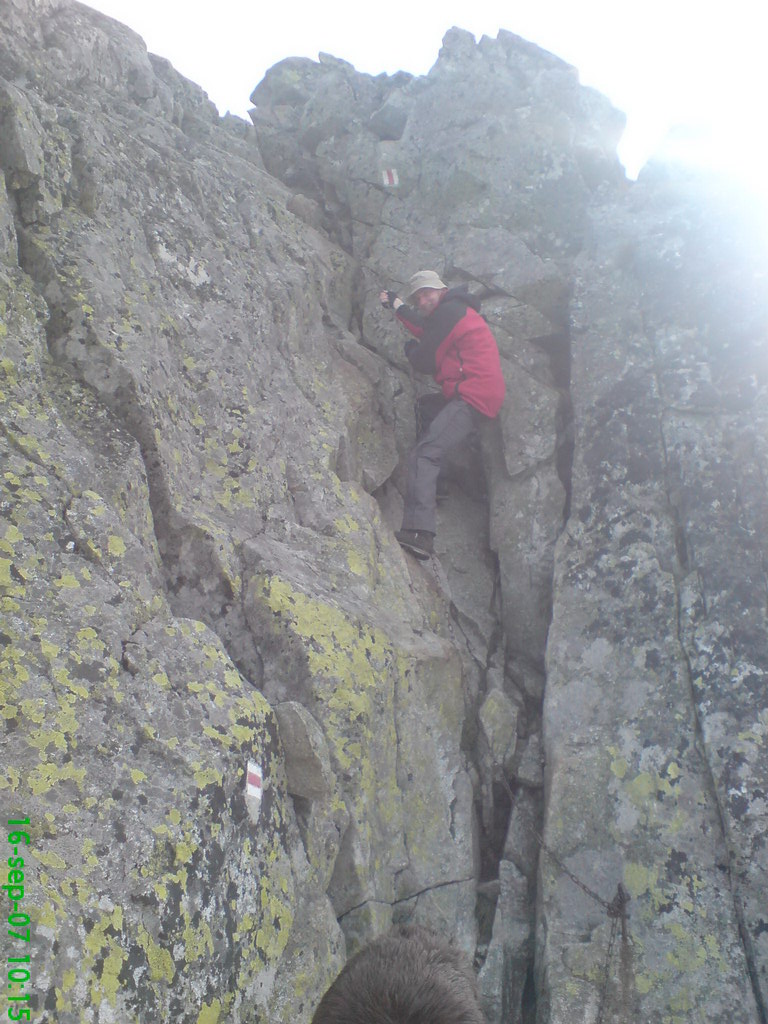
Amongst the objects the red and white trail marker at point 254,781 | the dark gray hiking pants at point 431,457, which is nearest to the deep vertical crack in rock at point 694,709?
the dark gray hiking pants at point 431,457

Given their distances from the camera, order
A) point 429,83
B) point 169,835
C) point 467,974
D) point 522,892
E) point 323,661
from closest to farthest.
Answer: point 467,974
point 169,835
point 323,661
point 522,892
point 429,83

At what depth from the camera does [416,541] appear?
369 inches

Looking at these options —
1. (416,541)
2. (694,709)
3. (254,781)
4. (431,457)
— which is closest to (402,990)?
(254,781)

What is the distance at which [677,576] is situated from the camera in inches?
331

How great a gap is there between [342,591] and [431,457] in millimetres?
2837

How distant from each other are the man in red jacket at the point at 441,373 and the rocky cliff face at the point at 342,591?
0.45m

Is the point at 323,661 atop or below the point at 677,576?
below

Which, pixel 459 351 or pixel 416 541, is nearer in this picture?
pixel 416 541

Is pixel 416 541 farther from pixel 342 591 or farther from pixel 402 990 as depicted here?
pixel 402 990

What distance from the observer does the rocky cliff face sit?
480cm

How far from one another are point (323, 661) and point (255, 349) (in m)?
3.87

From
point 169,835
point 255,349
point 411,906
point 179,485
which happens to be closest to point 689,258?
point 255,349

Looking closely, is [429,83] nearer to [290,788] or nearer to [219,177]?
[219,177]

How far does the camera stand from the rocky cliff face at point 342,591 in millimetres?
4797
